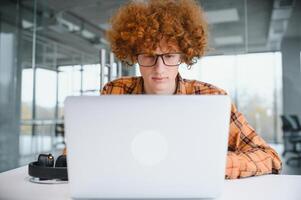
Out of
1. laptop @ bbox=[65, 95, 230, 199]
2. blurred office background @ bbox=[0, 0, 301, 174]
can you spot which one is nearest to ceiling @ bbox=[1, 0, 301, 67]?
blurred office background @ bbox=[0, 0, 301, 174]

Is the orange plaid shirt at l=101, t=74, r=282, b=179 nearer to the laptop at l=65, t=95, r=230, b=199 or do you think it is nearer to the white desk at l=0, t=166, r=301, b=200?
the white desk at l=0, t=166, r=301, b=200

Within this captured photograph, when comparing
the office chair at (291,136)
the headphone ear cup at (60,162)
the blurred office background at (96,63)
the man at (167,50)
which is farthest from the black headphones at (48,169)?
the office chair at (291,136)

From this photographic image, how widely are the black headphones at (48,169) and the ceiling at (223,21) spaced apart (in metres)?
3.98

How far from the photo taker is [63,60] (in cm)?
674

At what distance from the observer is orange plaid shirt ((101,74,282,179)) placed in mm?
1053

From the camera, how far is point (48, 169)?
1.02 metres

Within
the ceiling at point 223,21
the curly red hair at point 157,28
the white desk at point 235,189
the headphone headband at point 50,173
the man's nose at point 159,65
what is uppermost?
the ceiling at point 223,21

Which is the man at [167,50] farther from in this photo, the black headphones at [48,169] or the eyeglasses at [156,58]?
the black headphones at [48,169]

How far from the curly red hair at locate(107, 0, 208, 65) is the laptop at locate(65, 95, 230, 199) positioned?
0.68 m

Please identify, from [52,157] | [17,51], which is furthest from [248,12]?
[52,157]

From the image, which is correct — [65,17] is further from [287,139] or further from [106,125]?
[106,125]

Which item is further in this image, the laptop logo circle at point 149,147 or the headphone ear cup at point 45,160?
the headphone ear cup at point 45,160

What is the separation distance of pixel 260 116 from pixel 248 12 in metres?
1.92

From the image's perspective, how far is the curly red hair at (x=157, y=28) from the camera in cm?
135
